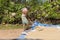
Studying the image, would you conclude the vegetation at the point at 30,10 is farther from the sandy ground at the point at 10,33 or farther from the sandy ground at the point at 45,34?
the sandy ground at the point at 45,34

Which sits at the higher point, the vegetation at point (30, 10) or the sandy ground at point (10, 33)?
the vegetation at point (30, 10)

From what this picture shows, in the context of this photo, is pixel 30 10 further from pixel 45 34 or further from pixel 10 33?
pixel 45 34

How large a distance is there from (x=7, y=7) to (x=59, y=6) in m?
2.05

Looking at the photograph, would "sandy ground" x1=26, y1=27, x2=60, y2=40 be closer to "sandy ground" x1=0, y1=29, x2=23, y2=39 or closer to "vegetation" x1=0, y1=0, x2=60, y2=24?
"sandy ground" x1=0, y1=29, x2=23, y2=39

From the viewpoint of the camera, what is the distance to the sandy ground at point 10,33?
24.5ft

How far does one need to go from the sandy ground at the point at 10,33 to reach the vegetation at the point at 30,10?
971 mm

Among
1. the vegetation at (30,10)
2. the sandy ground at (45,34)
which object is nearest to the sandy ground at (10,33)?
the sandy ground at (45,34)

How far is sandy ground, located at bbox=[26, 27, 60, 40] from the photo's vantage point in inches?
281

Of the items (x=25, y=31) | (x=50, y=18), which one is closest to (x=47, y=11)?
(x=50, y=18)

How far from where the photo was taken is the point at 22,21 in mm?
8961

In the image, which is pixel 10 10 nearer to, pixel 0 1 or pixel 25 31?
pixel 0 1

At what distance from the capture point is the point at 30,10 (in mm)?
A: 9516

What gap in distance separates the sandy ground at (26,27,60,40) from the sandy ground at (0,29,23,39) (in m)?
0.42

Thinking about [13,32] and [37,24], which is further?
[37,24]
